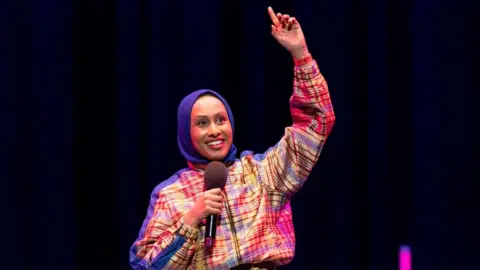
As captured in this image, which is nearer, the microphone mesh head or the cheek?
the microphone mesh head

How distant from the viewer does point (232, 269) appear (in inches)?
74.4

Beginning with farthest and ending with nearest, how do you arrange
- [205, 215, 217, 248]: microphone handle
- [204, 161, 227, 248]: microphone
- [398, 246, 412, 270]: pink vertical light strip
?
[398, 246, 412, 270]: pink vertical light strip, [204, 161, 227, 248]: microphone, [205, 215, 217, 248]: microphone handle

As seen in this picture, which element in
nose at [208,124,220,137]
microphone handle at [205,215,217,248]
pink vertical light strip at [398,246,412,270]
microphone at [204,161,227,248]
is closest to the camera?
microphone handle at [205,215,217,248]

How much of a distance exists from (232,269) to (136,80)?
37.6 inches

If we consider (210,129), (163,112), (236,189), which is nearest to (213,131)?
(210,129)

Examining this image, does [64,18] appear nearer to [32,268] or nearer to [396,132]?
[32,268]

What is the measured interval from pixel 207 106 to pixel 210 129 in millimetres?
65

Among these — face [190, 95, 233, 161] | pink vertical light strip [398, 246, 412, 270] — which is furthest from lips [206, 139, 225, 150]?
pink vertical light strip [398, 246, 412, 270]

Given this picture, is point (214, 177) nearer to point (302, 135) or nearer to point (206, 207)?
point (206, 207)

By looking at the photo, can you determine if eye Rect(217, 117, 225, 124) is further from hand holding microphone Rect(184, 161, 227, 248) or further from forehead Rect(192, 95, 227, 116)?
hand holding microphone Rect(184, 161, 227, 248)

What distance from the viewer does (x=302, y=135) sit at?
76.8 inches

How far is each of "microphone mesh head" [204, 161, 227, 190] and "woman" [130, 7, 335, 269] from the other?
0.04m

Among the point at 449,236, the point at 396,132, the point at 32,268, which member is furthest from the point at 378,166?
the point at 32,268

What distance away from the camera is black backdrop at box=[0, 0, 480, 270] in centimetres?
251
